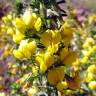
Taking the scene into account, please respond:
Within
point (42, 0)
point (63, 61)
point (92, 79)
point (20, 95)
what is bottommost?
point (20, 95)

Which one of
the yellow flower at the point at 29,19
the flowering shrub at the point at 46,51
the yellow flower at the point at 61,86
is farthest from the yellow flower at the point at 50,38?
the yellow flower at the point at 61,86

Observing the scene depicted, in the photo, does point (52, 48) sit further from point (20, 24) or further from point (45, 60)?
point (20, 24)

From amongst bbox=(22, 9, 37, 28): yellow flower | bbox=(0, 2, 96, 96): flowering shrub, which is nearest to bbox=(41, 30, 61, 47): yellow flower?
bbox=(0, 2, 96, 96): flowering shrub

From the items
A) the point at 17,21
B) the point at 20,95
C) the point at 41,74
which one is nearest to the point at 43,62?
the point at 41,74

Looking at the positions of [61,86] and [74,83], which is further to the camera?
[74,83]

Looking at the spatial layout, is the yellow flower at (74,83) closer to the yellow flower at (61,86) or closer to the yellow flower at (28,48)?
the yellow flower at (61,86)

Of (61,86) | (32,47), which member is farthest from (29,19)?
(61,86)

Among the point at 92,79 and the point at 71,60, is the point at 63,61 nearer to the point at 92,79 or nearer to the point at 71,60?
the point at 71,60
